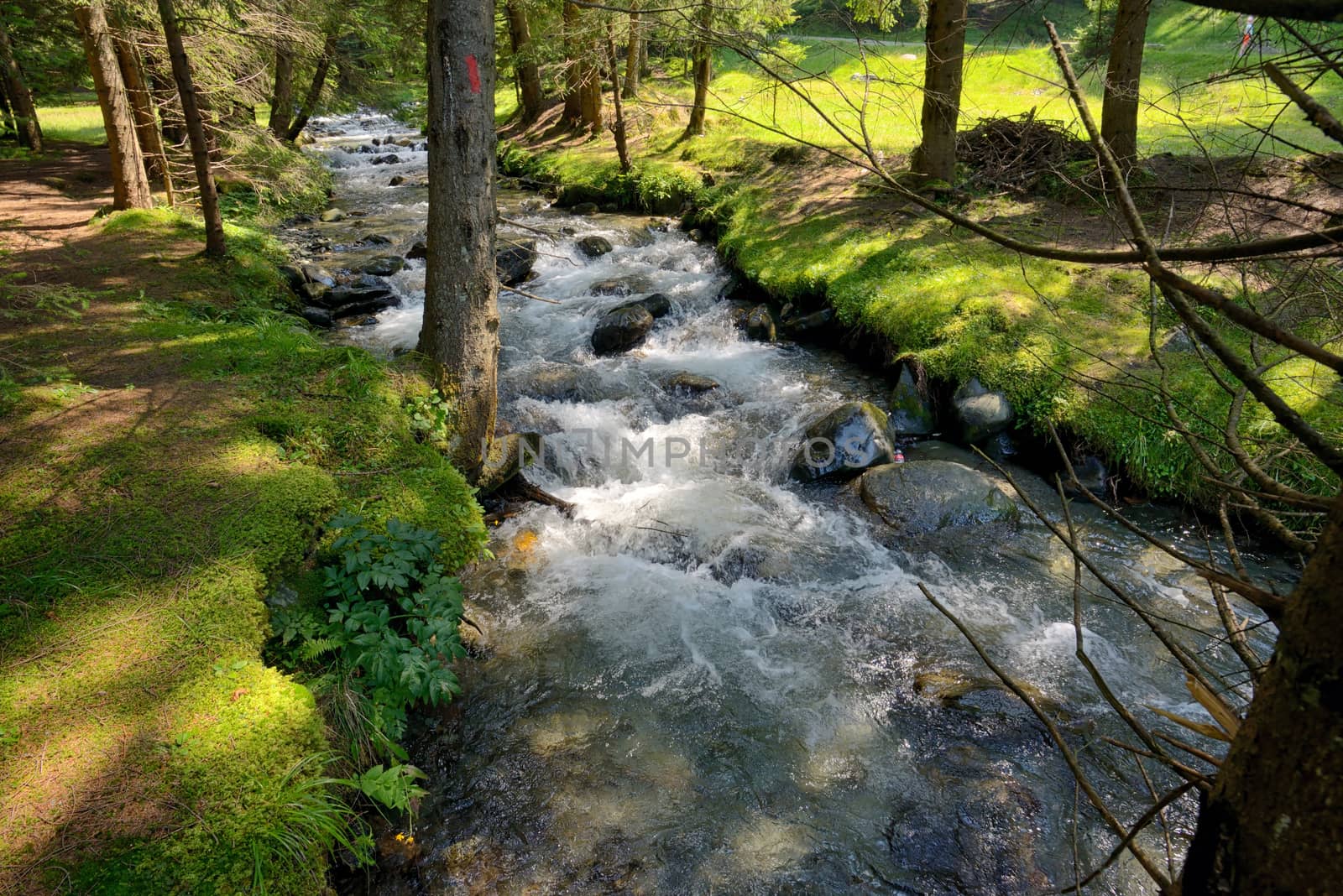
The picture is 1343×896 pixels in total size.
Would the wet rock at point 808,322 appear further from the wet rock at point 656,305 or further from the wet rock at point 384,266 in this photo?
the wet rock at point 384,266

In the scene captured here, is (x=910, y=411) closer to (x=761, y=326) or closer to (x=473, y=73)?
(x=761, y=326)

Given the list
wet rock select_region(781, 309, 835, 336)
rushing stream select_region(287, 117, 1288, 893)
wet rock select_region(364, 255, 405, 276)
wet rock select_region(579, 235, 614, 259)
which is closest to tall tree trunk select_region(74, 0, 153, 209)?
wet rock select_region(364, 255, 405, 276)

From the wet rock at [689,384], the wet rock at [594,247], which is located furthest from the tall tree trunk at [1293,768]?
the wet rock at [594,247]

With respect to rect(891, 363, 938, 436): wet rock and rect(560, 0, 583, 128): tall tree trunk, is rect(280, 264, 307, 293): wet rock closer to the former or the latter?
rect(560, 0, 583, 128): tall tree trunk

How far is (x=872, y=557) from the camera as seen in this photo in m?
6.41

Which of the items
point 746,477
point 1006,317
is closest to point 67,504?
point 746,477

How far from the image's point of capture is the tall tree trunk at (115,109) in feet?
33.9

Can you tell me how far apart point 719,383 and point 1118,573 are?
505 cm

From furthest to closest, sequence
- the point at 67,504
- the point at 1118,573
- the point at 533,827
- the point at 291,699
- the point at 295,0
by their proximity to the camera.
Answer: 1. the point at 295,0
2. the point at 1118,573
3. the point at 67,504
4. the point at 533,827
5. the point at 291,699

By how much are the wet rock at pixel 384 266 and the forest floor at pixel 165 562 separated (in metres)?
4.65

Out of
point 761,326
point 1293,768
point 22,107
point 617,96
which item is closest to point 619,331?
point 761,326

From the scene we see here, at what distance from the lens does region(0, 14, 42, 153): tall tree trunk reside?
17688 mm

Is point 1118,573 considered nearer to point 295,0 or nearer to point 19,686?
point 19,686

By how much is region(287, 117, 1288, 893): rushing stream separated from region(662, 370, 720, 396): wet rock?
20 centimetres
